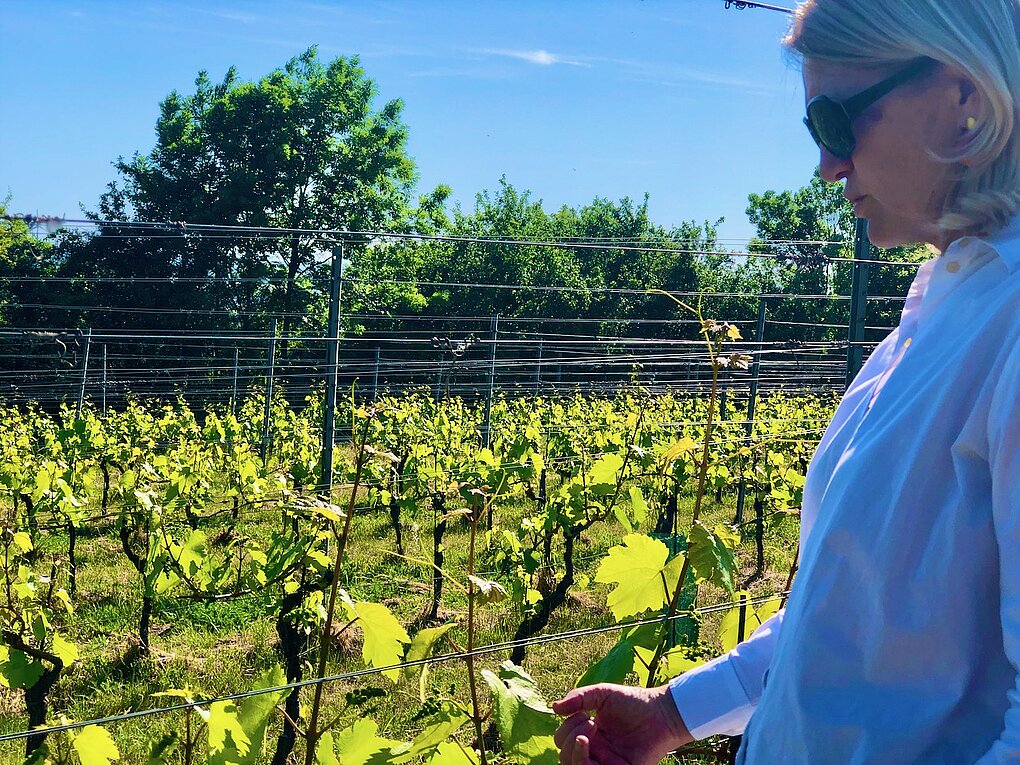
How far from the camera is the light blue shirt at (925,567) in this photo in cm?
74

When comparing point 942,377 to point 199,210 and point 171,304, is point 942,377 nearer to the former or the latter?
point 171,304

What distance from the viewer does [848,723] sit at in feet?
2.62

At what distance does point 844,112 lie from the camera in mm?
903

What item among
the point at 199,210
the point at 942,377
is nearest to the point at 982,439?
the point at 942,377

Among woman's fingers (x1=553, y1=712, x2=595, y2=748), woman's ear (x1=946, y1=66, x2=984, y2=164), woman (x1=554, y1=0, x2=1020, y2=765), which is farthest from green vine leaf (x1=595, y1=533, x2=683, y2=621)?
woman's ear (x1=946, y1=66, x2=984, y2=164)

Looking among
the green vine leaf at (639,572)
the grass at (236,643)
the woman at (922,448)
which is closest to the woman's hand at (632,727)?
the woman at (922,448)

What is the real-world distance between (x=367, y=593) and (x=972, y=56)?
5252 mm

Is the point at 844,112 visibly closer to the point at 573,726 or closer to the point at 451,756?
the point at 573,726

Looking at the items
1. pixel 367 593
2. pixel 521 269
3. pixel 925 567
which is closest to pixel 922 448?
pixel 925 567

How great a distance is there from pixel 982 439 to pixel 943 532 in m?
0.08

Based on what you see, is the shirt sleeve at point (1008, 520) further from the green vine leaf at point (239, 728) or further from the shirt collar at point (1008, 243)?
the green vine leaf at point (239, 728)

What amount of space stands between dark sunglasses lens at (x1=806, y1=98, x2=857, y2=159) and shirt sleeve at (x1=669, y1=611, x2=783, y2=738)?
1.77 ft

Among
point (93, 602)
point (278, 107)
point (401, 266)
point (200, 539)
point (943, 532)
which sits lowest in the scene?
point (93, 602)

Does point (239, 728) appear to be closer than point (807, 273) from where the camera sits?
Yes
